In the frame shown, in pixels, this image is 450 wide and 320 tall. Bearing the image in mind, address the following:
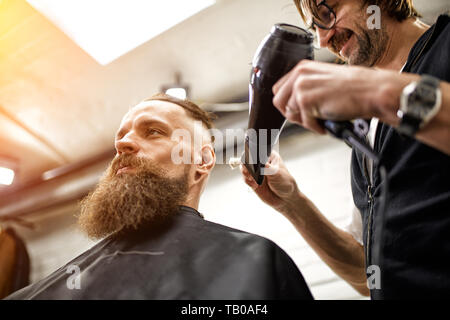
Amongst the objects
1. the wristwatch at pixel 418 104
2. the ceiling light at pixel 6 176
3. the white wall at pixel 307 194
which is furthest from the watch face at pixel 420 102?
the ceiling light at pixel 6 176

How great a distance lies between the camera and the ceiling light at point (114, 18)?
2057mm

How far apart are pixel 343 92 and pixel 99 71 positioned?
7.69 ft

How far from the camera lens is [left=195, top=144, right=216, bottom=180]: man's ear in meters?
1.66

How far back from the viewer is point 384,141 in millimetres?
1168

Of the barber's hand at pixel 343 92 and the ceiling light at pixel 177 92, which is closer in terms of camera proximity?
the barber's hand at pixel 343 92

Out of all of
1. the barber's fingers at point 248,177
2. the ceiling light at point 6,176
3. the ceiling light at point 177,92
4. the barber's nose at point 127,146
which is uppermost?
the ceiling light at point 177,92

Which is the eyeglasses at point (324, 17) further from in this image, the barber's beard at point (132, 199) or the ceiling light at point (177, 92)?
the ceiling light at point (177, 92)

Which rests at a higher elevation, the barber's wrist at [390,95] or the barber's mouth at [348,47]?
the barber's mouth at [348,47]

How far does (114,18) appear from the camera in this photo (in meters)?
2.11

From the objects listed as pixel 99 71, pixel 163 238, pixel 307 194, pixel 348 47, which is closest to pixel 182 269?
pixel 163 238

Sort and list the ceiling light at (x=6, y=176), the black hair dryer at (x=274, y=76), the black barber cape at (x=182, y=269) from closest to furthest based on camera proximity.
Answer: the black hair dryer at (x=274, y=76) < the black barber cape at (x=182, y=269) < the ceiling light at (x=6, y=176)

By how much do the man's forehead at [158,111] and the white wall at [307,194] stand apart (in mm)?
1081

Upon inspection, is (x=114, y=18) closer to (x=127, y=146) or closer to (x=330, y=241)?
(x=127, y=146)
